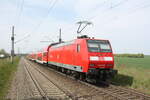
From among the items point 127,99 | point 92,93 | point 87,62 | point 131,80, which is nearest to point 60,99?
point 92,93

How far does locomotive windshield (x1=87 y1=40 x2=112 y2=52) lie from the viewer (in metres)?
12.6

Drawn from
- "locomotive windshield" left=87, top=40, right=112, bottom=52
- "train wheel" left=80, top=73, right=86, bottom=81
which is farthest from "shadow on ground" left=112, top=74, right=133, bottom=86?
"locomotive windshield" left=87, top=40, right=112, bottom=52

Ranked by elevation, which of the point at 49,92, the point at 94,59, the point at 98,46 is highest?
the point at 98,46

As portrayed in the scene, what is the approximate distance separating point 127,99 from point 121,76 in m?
6.72

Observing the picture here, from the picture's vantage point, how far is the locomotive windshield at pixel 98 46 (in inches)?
496

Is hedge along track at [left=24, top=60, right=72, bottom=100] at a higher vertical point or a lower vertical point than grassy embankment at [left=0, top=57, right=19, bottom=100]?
lower

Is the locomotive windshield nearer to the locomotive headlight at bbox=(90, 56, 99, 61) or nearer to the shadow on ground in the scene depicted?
the locomotive headlight at bbox=(90, 56, 99, 61)

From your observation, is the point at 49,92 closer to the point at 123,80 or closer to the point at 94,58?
the point at 94,58

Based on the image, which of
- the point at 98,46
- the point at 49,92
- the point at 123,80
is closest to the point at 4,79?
the point at 49,92

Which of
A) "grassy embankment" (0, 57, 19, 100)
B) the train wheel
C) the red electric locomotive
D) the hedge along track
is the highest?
the red electric locomotive

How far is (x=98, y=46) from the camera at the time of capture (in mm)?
12844

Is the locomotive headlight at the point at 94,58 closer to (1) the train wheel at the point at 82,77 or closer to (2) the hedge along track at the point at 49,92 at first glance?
(1) the train wheel at the point at 82,77

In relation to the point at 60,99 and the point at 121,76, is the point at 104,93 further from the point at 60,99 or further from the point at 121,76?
the point at 121,76

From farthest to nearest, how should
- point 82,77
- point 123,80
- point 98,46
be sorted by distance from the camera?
1. point 123,80
2. point 82,77
3. point 98,46
